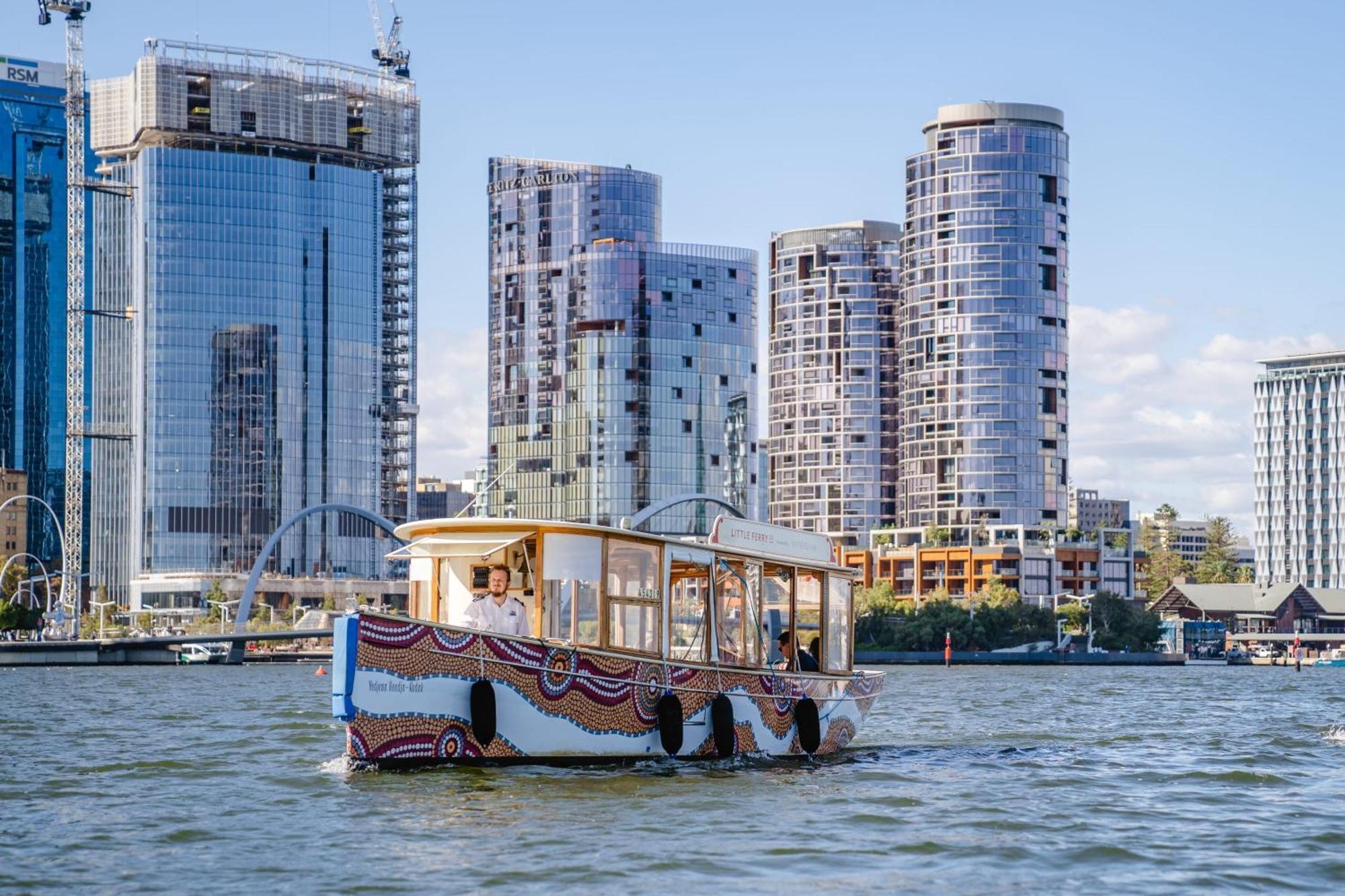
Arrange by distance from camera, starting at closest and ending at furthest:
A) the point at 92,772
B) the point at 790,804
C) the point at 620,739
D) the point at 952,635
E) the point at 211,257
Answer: the point at 790,804, the point at 620,739, the point at 92,772, the point at 952,635, the point at 211,257

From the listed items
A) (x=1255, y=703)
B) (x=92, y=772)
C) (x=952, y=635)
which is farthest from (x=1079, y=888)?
(x=952, y=635)

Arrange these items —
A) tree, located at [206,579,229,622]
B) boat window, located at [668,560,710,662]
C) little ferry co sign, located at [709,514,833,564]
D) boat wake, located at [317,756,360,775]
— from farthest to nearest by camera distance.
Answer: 1. tree, located at [206,579,229,622]
2. little ferry co sign, located at [709,514,833,564]
3. boat window, located at [668,560,710,662]
4. boat wake, located at [317,756,360,775]

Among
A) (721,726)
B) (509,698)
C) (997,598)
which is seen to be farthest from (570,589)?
(997,598)

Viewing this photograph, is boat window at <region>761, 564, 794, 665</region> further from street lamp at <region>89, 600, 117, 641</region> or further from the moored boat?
the moored boat

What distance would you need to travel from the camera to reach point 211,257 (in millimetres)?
198250

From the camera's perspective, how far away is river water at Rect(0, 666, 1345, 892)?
72.5 feet

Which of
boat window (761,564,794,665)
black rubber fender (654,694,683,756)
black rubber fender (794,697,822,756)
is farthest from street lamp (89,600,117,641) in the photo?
black rubber fender (654,694,683,756)

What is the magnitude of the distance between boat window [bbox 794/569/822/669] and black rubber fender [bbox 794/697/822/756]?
124 centimetres

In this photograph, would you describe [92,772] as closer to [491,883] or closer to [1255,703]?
[491,883]

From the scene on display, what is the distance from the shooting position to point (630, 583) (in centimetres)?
3169

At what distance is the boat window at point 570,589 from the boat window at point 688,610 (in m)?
1.66

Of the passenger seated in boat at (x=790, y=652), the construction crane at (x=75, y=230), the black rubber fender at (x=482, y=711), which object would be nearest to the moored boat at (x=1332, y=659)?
the construction crane at (x=75, y=230)

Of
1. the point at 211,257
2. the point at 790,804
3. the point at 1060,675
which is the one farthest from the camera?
the point at 211,257

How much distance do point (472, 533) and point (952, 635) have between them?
142 metres
